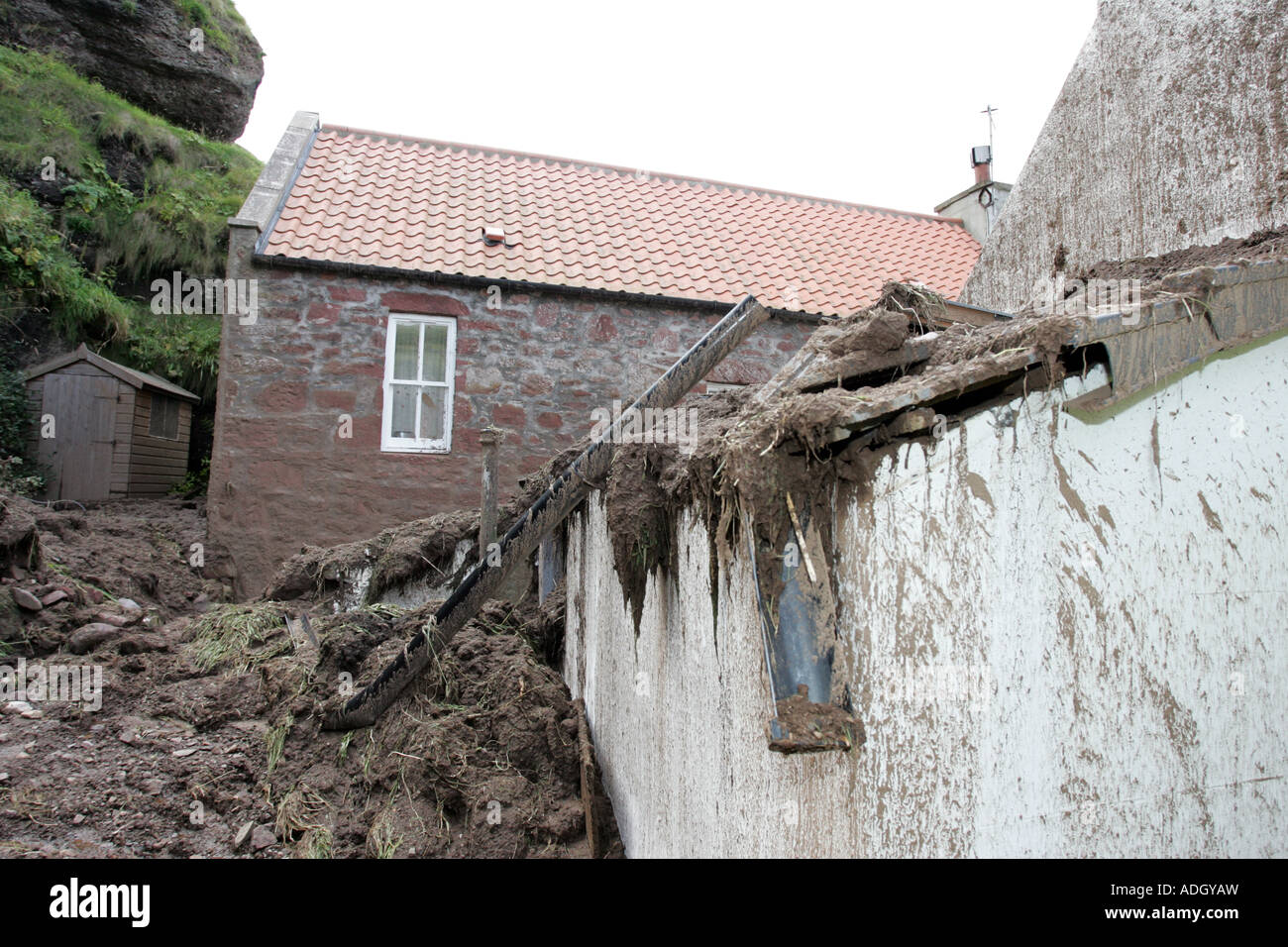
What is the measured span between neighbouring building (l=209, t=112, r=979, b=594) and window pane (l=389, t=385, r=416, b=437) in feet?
0.05

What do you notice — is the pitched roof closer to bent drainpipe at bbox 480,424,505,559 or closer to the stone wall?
the stone wall

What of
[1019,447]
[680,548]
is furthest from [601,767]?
[1019,447]

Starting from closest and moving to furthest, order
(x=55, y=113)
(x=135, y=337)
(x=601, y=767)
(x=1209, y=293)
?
1. (x=1209, y=293)
2. (x=601, y=767)
3. (x=135, y=337)
4. (x=55, y=113)

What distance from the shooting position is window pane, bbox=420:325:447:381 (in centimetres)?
959

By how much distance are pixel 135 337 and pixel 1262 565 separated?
1490 centimetres

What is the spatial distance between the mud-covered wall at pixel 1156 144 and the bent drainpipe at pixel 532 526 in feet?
6.38

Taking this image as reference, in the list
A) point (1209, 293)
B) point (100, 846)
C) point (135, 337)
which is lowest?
point (100, 846)

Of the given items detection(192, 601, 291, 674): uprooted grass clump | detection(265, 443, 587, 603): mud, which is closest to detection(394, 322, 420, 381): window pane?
detection(265, 443, 587, 603): mud

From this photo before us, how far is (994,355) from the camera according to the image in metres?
2.41

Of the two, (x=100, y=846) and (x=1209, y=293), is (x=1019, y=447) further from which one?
(x=100, y=846)

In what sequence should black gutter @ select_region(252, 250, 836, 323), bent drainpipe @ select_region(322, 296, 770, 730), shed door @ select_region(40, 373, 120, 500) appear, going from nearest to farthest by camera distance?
bent drainpipe @ select_region(322, 296, 770, 730) < black gutter @ select_region(252, 250, 836, 323) < shed door @ select_region(40, 373, 120, 500)

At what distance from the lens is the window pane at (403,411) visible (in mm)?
9469

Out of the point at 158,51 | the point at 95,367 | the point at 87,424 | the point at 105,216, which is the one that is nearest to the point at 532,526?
the point at 87,424

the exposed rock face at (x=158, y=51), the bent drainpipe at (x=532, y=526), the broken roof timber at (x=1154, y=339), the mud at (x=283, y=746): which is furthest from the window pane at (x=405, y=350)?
the exposed rock face at (x=158, y=51)
